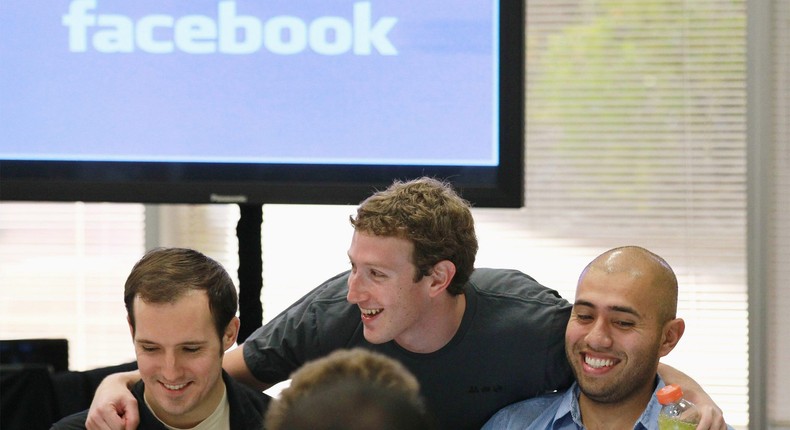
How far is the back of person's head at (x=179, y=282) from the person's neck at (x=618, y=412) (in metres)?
0.85

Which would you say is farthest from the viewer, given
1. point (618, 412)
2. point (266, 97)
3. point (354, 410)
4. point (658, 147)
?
point (658, 147)

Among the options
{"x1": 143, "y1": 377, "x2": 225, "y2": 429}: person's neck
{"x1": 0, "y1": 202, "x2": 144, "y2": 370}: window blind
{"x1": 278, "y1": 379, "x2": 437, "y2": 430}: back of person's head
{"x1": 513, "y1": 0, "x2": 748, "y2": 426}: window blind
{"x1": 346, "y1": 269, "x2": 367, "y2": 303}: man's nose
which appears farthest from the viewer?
{"x1": 0, "y1": 202, "x2": 144, "y2": 370}: window blind

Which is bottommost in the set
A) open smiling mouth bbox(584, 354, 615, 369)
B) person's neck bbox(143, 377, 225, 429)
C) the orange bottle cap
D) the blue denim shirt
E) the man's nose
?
the blue denim shirt

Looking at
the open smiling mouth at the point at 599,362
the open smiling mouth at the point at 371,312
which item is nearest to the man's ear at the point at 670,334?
the open smiling mouth at the point at 599,362

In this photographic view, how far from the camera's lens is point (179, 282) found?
2.11 meters

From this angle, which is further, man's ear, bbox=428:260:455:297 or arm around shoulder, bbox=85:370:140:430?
man's ear, bbox=428:260:455:297

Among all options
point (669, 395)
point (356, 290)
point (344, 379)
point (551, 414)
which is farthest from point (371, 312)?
point (344, 379)

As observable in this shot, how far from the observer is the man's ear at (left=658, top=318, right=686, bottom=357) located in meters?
2.20

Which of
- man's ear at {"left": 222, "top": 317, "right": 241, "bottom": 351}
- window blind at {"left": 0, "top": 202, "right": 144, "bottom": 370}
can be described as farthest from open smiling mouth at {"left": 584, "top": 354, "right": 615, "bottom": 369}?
window blind at {"left": 0, "top": 202, "right": 144, "bottom": 370}

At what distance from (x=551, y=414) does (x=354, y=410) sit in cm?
153

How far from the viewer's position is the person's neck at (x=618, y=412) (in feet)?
7.20

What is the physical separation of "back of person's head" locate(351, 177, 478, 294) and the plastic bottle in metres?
0.60

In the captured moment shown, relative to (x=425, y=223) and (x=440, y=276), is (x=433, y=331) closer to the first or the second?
(x=440, y=276)

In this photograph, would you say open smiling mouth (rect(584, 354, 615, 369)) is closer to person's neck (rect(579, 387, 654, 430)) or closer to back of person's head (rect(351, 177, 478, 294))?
person's neck (rect(579, 387, 654, 430))
